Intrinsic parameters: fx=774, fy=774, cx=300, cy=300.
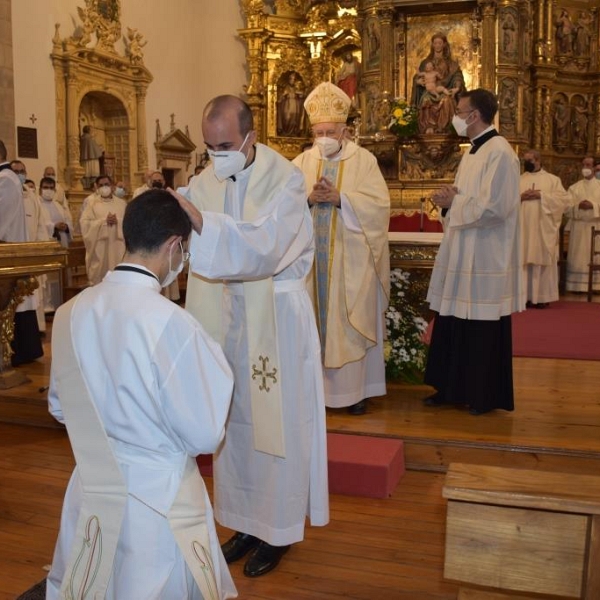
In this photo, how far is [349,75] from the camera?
15.1 meters

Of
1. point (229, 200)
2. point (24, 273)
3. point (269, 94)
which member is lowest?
point (24, 273)

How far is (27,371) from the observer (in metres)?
6.66

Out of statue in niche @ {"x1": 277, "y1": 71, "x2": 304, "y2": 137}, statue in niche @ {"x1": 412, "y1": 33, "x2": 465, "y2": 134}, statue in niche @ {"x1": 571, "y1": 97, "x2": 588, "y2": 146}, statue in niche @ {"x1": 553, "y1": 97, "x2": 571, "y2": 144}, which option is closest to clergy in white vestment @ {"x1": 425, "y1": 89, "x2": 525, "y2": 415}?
statue in niche @ {"x1": 412, "y1": 33, "x2": 465, "y2": 134}

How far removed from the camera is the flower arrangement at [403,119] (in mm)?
11602

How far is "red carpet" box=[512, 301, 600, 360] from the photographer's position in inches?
284

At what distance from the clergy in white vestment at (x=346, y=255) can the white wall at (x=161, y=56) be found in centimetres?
886

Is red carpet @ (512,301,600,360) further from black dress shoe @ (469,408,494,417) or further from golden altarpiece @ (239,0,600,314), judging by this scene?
golden altarpiece @ (239,0,600,314)

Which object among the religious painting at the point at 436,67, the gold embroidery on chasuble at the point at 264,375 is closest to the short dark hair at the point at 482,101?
the gold embroidery on chasuble at the point at 264,375

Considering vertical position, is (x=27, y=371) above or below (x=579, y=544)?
below

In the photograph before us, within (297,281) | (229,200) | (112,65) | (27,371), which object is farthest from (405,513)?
(112,65)

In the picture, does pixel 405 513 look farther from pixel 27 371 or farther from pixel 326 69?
pixel 326 69

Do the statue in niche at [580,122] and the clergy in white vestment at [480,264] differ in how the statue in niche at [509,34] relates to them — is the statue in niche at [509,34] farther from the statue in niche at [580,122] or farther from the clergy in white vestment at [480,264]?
the clergy in white vestment at [480,264]

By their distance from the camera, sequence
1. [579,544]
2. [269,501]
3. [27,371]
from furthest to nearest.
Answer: [27,371], [269,501], [579,544]

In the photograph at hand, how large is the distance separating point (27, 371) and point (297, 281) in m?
4.19
